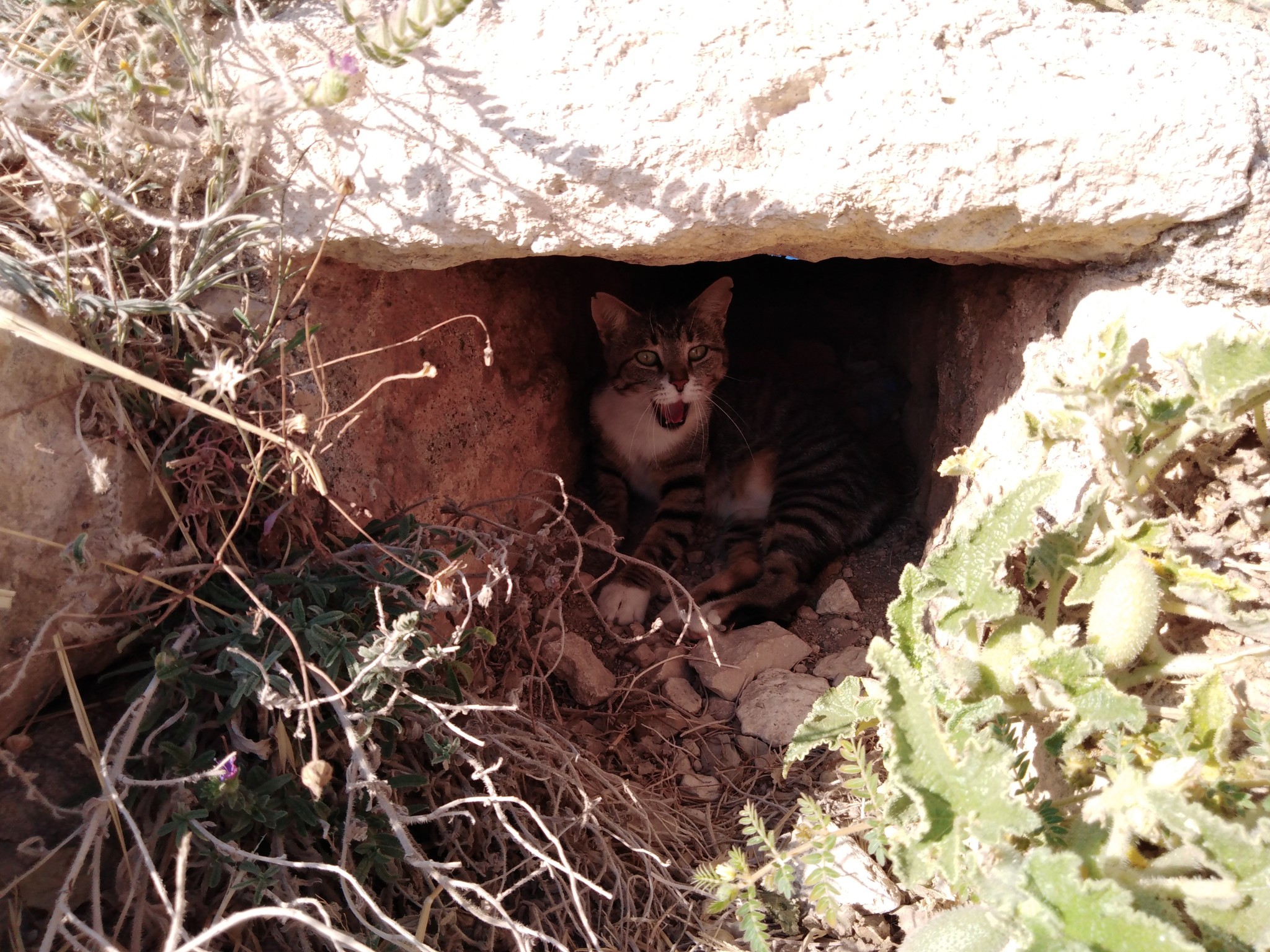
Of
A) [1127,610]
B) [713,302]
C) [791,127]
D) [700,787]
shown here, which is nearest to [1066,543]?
[1127,610]

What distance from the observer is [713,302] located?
381cm

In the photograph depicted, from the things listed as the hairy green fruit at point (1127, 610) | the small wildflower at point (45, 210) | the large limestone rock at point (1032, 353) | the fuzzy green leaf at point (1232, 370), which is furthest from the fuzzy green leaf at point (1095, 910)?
the small wildflower at point (45, 210)

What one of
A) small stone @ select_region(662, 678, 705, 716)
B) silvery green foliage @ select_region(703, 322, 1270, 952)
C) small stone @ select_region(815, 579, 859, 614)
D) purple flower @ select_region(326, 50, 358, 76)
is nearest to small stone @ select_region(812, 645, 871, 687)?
small stone @ select_region(815, 579, 859, 614)

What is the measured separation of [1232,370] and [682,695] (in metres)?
1.60

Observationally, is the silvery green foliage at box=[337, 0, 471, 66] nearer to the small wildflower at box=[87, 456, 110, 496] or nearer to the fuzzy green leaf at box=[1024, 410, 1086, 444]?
the small wildflower at box=[87, 456, 110, 496]

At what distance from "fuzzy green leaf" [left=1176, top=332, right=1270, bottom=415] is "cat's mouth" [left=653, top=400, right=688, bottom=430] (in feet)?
7.81

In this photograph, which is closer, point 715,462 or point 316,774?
point 316,774

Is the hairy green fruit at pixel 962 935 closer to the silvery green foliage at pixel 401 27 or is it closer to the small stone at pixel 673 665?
the small stone at pixel 673 665

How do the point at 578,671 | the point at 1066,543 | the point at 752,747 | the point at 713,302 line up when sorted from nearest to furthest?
the point at 1066,543 < the point at 752,747 < the point at 578,671 < the point at 713,302

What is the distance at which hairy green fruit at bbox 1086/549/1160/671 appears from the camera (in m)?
1.51

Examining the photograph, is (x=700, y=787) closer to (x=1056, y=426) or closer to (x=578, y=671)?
(x=578, y=671)

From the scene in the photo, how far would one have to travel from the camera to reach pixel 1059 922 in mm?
1175

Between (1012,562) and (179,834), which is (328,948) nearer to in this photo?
(179,834)

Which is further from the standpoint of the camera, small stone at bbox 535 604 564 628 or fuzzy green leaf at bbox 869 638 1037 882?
small stone at bbox 535 604 564 628
